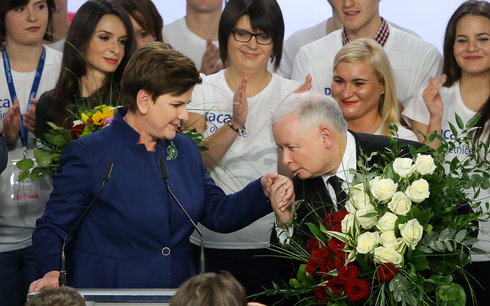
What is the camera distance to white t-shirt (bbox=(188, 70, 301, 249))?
4742mm

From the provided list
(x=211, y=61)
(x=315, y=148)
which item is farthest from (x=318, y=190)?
(x=211, y=61)

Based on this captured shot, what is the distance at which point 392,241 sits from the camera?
3.18 meters

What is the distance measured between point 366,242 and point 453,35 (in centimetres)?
209

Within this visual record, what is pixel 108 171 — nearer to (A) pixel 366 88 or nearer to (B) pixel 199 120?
(B) pixel 199 120

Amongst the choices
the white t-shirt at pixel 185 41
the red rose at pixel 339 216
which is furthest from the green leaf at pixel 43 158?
the white t-shirt at pixel 185 41

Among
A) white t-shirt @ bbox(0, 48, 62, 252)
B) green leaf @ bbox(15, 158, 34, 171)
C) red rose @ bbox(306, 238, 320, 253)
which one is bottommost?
white t-shirt @ bbox(0, 48, 62, 252)

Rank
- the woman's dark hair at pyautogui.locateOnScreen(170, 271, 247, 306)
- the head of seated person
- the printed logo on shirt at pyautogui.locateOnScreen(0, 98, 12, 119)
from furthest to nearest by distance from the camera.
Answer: the printed logo on shirt at pyautogui.locateOnScreen(0, 98, 12, 119) → the head of seated person → the woman's dark hair at pyautogui.locateOnScreen(170, 271, 247, 306)

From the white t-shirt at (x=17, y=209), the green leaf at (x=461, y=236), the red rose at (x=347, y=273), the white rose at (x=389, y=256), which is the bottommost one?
the white t-shirt at (x=17, y=209)

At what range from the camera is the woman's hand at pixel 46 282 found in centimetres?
346

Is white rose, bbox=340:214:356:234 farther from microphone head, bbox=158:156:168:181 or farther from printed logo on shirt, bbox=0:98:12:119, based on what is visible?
printed logo on shirt, bbox=0:98:12:119

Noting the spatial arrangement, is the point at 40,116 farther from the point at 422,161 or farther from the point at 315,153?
the point at 422,161

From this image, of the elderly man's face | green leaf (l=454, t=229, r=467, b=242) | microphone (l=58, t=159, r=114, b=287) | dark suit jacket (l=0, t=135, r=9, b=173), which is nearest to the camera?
green leaf (l=454, t=229, r=467, b=242)

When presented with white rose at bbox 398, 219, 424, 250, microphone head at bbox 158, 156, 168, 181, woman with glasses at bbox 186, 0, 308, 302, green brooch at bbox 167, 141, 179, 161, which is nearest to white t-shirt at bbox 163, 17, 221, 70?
woman with glasses at bbox 186, 0, 308, 302

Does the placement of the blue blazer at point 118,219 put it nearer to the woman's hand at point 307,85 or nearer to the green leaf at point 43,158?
the green leaf at point 43,158
